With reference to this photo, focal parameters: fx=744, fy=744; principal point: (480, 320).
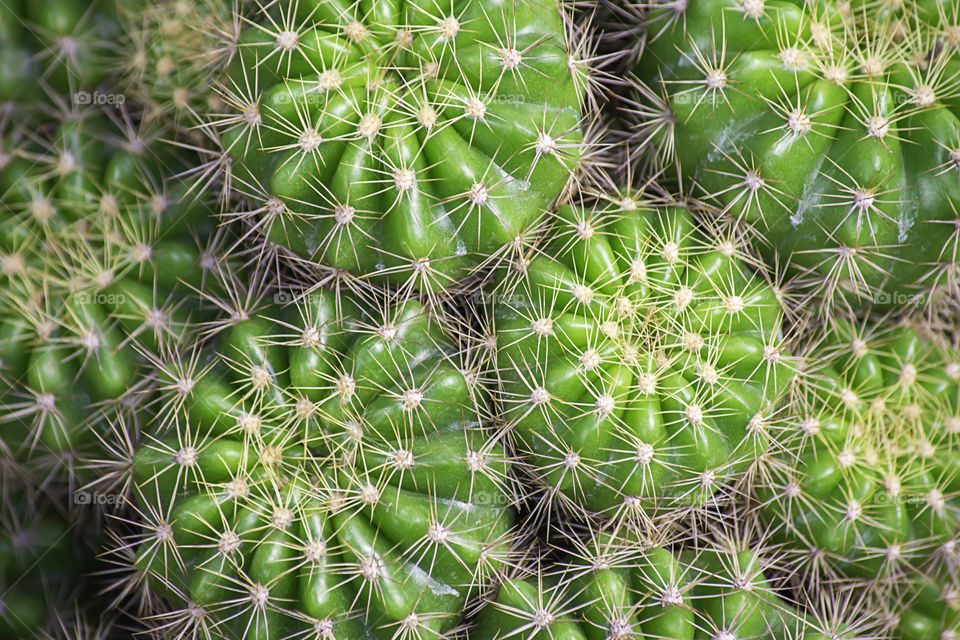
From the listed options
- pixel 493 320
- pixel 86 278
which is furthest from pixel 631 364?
pixel 86 278

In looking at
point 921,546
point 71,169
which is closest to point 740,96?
point 921,546

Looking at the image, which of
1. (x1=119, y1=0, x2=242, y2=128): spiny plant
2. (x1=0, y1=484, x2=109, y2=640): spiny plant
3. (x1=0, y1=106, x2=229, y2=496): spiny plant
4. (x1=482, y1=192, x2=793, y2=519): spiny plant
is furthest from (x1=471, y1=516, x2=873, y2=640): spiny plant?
Result: (x1=119, y1=0, x2=242, y2=128): spiny plant

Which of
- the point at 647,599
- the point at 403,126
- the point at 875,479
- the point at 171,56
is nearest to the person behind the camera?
the point at 403,126

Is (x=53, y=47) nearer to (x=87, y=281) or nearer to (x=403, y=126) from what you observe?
(x=87, y=281)

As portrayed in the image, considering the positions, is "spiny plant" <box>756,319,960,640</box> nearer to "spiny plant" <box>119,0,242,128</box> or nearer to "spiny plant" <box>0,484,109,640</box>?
"spiny plant" <box>119,0,242,128</box>

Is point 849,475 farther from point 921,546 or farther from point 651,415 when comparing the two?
point 651,415

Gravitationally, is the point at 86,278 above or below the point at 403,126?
below

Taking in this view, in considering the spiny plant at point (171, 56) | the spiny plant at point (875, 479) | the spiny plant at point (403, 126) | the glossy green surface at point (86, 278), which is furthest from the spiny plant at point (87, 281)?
the spiny plant at point (875, 479)

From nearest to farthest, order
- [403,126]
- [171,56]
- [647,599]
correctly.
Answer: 1. [403,126]
2. [647,599]
3. [171,56]
